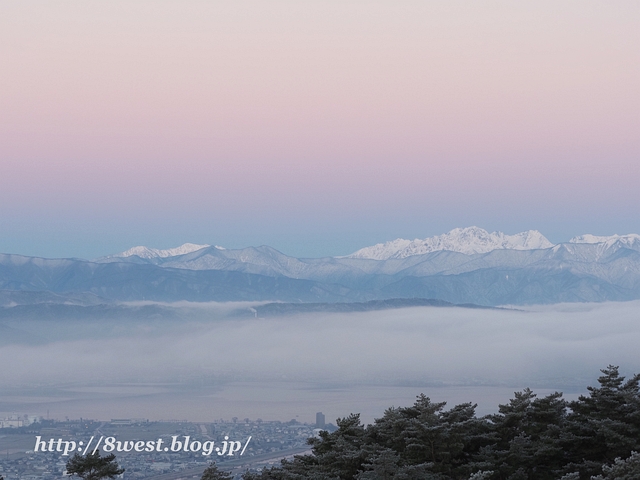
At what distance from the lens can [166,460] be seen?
235 feet

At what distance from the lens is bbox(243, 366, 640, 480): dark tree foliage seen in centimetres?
3080

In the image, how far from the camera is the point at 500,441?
33.5m

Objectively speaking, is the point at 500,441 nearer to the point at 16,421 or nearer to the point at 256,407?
the point at 16,421

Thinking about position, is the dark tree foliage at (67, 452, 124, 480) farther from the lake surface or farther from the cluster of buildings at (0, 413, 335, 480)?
the lake surface

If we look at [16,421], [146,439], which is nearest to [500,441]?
[146,439]

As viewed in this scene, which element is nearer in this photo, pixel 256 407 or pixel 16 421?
pixel 16 421

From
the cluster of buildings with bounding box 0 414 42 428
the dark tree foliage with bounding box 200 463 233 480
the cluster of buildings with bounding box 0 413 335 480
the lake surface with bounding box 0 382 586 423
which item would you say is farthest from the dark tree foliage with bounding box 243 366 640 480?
the cluster of buildings with bounding box 0 414 42 428

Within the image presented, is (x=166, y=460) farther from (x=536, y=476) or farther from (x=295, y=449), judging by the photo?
(x=536, y=476)

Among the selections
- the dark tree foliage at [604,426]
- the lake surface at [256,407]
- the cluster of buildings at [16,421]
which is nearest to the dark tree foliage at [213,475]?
the dark tree foliage at [604,426]

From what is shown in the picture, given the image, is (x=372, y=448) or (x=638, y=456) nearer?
(x=638, y=456)

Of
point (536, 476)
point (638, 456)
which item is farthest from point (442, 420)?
point (638, 456)

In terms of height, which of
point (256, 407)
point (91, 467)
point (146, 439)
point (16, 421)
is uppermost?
point (91, 467)

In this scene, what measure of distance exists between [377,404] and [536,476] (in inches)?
5597

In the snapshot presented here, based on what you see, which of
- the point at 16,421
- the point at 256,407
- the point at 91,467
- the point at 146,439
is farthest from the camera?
the point at 256,407
